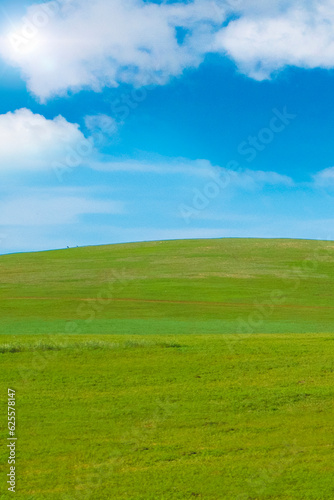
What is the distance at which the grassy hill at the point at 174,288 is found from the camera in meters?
28.1

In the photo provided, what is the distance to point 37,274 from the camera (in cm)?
5447

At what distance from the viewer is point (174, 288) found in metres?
45.1

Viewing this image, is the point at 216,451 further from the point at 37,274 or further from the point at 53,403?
the point at 37,274

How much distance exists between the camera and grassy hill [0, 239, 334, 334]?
2808 centimetres

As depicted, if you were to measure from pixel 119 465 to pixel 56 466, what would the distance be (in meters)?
1.04

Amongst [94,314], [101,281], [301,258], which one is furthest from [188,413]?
[301,258]

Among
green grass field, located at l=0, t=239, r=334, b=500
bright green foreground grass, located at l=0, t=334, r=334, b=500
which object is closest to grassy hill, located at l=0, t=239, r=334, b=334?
green grass field, located at l=0, t=239, r=334, b=500

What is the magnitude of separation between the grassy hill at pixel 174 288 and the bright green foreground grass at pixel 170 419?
895cm

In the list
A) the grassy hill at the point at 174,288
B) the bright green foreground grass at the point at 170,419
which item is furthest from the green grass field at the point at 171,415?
the grassy hill at the point at 174,288

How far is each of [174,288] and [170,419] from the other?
115 ft

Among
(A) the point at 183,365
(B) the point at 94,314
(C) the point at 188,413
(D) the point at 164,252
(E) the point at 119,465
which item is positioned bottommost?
(E) the point at 119,465

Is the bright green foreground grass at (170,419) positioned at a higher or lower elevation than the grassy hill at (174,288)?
lower

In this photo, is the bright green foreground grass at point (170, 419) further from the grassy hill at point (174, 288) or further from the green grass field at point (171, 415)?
the grassy hill at point (174, 288)

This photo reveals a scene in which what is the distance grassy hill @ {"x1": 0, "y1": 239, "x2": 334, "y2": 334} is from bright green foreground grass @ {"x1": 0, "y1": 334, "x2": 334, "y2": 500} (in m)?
8.95
